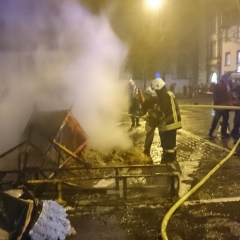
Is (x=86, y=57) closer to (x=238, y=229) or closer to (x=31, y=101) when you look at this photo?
(x=31, y=101)

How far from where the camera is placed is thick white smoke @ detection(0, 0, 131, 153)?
7754 mm

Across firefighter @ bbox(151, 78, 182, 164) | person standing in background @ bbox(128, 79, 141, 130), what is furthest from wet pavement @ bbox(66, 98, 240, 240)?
person standing in background @ bbox(128, 79, 141, 130)

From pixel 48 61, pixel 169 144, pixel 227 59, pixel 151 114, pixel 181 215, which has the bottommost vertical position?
pixel 181 215

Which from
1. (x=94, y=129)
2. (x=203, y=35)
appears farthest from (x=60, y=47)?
(x=203, y=35)

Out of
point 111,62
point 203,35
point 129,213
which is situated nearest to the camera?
point 129,213

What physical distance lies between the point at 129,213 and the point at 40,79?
4294 mm

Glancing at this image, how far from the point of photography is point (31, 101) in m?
7.87

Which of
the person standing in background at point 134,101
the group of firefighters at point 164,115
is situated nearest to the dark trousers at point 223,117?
the person standing in background at point 134,101

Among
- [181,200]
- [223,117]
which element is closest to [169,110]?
[181,200]

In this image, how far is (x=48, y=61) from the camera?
7.76 meters

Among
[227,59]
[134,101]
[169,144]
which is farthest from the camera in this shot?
[227,59]

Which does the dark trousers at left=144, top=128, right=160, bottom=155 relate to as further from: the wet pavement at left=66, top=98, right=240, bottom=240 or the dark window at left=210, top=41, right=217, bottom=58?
the dark window at left=210, top=41, right=217, bottom=58

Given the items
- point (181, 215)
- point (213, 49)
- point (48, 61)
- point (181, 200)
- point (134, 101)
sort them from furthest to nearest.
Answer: point (213, 49), point (134, 101), point (48, 61), point (181, 200), point (181, 215)

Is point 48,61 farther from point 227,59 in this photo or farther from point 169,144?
point 227,59
